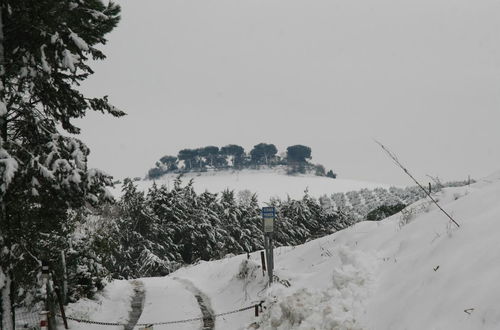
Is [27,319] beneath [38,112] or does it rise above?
beneath

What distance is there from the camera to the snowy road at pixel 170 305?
13.0 meters

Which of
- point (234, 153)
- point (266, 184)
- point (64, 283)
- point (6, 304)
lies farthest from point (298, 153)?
point (6, 304)

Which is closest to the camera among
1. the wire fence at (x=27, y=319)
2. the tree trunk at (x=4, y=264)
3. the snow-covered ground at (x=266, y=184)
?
the tree trunk at (x=4, y=264)

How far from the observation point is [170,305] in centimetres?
1577

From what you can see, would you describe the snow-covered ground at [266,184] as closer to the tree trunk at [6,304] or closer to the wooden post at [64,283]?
the wooden post at [64,283]

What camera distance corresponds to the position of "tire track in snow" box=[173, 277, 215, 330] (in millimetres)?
12734

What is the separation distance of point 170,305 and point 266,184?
128 metres

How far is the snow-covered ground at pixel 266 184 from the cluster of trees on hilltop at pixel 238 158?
24.2 ft

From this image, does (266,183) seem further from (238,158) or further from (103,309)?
(103,309)

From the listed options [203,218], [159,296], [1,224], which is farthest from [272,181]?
[1,224]

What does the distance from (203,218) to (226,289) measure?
27.9 metres

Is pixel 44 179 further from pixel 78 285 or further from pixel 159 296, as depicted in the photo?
pixel 159 296

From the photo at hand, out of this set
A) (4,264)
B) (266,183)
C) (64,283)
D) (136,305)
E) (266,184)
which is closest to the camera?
(4,264)

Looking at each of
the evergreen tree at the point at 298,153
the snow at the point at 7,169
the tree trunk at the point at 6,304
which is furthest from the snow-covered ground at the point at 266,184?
the snow at the point at 7,169
